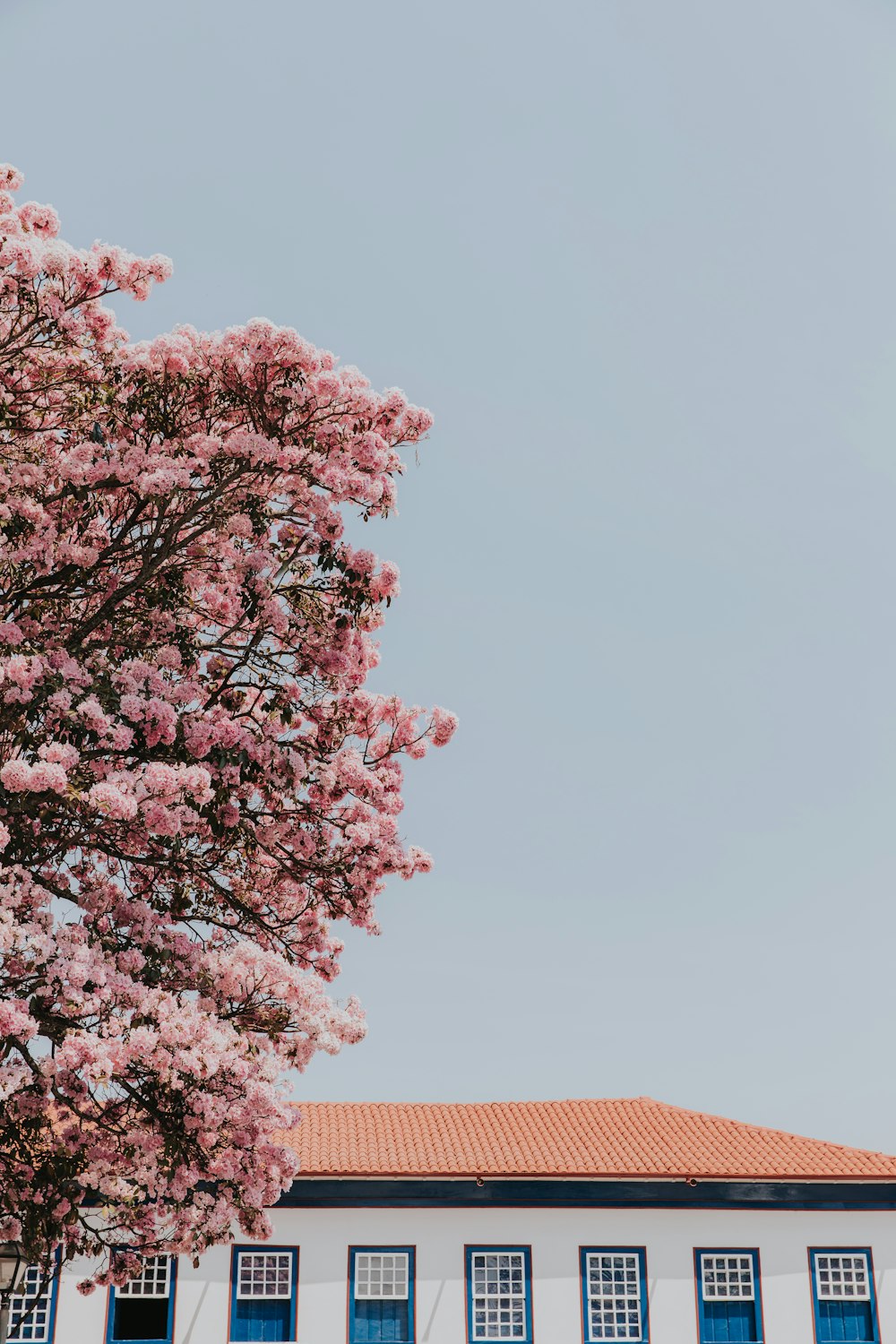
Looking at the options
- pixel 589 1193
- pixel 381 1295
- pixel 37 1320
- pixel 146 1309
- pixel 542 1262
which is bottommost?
pixel 37 1320

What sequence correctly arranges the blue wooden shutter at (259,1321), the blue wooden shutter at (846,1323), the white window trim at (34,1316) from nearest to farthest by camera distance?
the white window trim at (34,1316) < the blue wooden shutter at (259,1321) < the blue wooden shutter at (846,1323)

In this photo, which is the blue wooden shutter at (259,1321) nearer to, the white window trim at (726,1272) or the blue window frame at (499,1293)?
the blue window frame at (499,1293)

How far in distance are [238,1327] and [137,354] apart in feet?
61.4

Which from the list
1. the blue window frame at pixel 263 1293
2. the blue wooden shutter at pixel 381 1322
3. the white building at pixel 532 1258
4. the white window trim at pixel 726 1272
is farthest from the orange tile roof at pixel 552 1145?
the blue wooden shutter at pixel 381 1322

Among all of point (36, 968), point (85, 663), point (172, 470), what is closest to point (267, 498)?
point (172, 470)

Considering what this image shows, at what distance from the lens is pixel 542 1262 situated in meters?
24.6

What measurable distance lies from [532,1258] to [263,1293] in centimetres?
481

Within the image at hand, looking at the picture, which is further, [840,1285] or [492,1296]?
[840,1285]

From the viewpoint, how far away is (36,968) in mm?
9570

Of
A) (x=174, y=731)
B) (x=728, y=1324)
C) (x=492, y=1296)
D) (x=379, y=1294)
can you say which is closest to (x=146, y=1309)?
(x=379, y=1294)

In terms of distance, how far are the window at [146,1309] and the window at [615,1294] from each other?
730cm

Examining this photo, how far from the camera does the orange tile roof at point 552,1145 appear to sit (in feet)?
81.6

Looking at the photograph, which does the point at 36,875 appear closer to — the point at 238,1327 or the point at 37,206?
the point at 37,206

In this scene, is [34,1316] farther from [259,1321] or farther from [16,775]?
[16,775]
